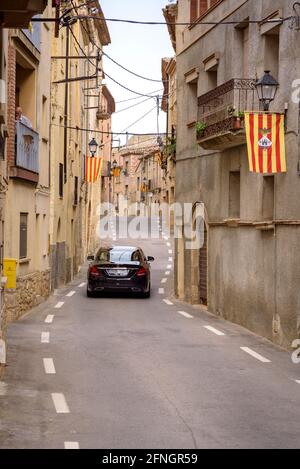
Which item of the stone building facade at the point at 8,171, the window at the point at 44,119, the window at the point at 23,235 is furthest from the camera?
the window at the point at 44,119

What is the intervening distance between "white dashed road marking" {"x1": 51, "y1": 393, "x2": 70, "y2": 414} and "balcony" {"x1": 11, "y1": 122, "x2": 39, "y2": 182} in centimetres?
988

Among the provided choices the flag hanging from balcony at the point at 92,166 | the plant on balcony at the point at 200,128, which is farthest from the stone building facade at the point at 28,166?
the flag hanging from balcony at the point at 92,166

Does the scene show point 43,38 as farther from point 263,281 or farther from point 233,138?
point 263,281

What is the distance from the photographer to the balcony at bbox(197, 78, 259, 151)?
61.6 feet

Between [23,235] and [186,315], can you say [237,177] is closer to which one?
[186,315]

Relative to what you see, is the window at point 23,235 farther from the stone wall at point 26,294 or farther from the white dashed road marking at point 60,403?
the white dashed road marking at point 60,403

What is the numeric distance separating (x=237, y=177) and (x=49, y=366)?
9.82 m

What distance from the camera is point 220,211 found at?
2222 centimetres

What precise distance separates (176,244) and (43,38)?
8.06m

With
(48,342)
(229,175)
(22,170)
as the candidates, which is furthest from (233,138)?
(48,342)

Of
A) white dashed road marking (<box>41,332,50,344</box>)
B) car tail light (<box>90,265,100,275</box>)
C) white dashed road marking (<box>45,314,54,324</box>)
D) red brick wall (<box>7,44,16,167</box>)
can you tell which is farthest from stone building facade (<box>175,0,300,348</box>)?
red brick wall (<box>7,44,16,167</box>)

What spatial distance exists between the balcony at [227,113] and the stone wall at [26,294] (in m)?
5.75

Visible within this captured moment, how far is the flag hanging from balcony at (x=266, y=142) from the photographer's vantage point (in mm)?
16250

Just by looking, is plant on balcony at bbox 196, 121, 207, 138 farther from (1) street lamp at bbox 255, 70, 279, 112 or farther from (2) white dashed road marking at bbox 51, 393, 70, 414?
(2) white dashed road marking at bbox 51, 393, 70, 414
